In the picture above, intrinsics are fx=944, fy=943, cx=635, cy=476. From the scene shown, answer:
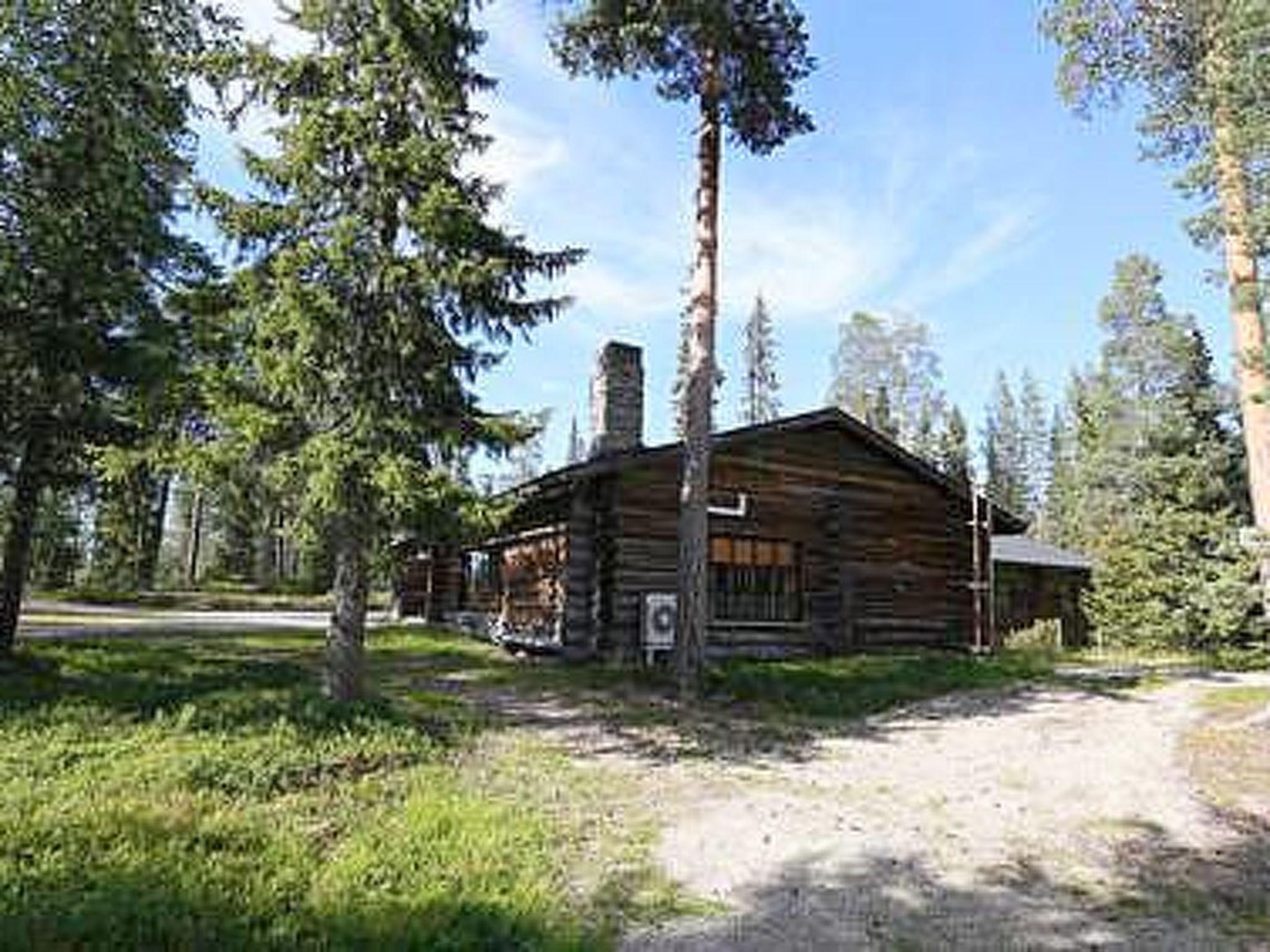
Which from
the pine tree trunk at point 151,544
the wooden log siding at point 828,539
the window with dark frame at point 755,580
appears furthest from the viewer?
the pine tree trunk at point 151,544

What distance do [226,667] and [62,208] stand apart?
6834 mm

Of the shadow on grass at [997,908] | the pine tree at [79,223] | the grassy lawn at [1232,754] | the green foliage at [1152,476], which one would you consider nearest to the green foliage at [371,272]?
the pine tree at [79,223]

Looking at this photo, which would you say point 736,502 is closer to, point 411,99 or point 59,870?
point 411,99

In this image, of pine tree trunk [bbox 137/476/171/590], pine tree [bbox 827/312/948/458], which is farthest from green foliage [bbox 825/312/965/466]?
pine tree trunk [bbox 137/476/171/590]

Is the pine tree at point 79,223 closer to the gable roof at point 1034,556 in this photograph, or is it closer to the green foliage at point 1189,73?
the green foliage at point 1189,73

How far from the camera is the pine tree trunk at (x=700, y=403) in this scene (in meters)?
14.6

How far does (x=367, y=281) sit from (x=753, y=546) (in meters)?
11.8

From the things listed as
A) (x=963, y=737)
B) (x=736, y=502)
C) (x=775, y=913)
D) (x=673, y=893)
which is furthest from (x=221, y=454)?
Result: (x=736, y=502)

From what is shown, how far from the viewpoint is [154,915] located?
19.3 ft

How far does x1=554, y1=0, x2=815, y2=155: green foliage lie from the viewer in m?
15.1

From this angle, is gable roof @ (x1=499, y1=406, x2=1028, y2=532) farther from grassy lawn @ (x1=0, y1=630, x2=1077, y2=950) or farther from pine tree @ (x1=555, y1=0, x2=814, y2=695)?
grassy lawn @ (x1=0, y1=630, x2=1077, y2=950)

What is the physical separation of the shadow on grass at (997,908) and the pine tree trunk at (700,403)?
7.08m

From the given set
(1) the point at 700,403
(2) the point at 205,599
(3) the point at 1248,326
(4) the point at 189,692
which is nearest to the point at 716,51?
(1) the point at 700,403

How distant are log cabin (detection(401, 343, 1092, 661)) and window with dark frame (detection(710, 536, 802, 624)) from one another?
1.3 inches
